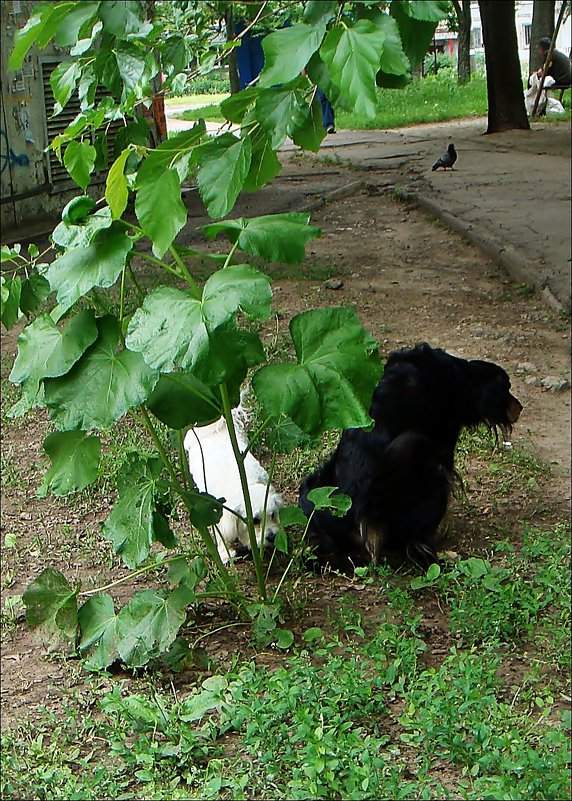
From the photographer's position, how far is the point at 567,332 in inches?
246

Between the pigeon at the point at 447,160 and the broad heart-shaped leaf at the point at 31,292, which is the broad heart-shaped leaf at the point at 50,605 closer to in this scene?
the broad heart-shaped leaf at the point at 31,292

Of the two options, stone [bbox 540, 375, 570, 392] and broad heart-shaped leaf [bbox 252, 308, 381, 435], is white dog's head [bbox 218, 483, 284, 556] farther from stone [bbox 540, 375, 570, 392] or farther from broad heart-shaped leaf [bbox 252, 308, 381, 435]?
stone [bbox 540, 375, 570, 392]

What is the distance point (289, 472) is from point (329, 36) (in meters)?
→ 2.87

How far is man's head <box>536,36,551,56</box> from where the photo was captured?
14.0ft

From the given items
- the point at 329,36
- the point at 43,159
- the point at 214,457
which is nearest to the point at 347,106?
the point at 329,36

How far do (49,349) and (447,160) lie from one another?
5.04 meters

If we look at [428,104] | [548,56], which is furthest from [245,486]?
[548,56]

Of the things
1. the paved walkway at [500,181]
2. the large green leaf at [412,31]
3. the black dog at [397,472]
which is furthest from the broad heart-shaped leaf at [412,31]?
the paved walkway at [500,181]

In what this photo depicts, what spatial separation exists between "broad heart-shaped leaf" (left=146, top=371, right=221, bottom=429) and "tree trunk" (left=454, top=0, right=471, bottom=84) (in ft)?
5.00

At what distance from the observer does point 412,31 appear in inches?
89.8

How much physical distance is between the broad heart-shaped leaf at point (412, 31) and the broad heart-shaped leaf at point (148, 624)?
1684mm

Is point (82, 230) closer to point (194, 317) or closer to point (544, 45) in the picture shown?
point (194, 317)

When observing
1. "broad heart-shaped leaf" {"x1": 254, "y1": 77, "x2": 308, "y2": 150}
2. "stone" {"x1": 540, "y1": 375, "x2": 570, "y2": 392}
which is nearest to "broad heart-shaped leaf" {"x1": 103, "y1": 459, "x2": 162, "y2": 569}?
"broad heart-shaped leaf" {"x1": 254, "y1": 77, "x2": 308, "y2": 150}

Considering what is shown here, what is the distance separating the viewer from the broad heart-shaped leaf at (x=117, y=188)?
2.41 metres
